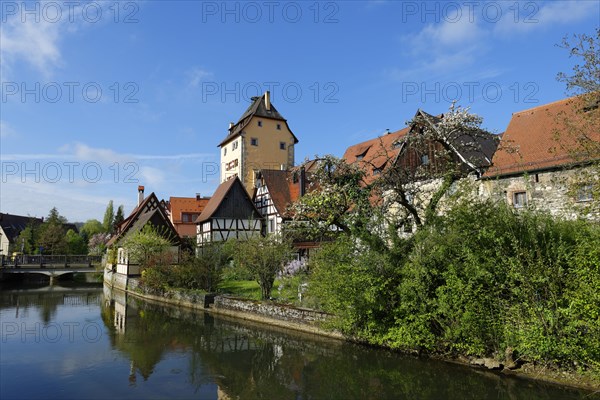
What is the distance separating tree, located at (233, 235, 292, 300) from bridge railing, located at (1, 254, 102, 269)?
3156 centimetres

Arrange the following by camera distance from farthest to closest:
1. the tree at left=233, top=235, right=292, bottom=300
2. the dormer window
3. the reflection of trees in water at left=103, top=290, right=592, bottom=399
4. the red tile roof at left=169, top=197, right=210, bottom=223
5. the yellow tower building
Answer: the red tile roof at left=169, top=197, right=210, bottom=223, the yellow tower building, the dormer window, the tree at left=233, top=235, right=292, bottom=300, the reflection of trees in water at left=103, top=290, right=592, bottom=399

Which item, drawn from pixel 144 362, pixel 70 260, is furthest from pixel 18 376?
pixel 70 260

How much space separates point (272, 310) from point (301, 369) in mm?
6562

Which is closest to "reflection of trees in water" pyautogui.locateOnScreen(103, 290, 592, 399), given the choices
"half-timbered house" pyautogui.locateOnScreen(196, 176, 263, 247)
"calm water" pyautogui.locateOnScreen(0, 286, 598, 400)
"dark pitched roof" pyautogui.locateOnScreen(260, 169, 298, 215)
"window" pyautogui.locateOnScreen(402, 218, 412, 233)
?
"calm water" pyautogui.locateOnScreen(0, 286, 598, 400)

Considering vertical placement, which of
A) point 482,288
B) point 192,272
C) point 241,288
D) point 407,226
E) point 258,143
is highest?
point 258,143

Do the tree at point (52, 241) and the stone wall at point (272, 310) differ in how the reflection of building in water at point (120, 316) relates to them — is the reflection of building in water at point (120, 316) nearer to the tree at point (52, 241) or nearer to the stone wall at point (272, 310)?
the stone wall at point (272, 310)

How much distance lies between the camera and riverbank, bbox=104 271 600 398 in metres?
10.4

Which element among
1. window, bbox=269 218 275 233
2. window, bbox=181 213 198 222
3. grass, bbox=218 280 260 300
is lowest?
grass, bbox=218 280 260 300

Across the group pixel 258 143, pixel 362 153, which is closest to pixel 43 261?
pixel 258 143

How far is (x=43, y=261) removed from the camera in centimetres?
4369

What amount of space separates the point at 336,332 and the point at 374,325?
8.63ft

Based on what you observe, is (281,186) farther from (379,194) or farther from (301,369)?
(301,369)

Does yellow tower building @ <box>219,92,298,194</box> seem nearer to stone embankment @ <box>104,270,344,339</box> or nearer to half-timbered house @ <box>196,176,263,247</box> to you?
half-timbered house @ <box>196,176,263,247</box>

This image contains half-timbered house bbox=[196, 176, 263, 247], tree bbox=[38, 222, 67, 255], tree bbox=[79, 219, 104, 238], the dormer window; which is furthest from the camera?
tree bbox=[79, 219, 104, 238]
